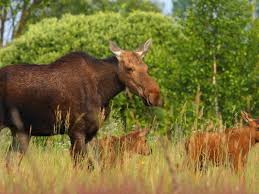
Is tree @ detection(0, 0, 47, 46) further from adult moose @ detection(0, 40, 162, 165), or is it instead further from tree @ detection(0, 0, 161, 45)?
adult moose @ detection(0, 40, 162, 165)

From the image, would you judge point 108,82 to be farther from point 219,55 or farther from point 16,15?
point 16,15

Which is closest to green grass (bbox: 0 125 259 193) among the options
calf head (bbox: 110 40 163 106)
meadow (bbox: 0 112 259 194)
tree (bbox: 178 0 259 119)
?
meadow (bbox: 0 112 259 194)

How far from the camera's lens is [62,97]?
9.48 m

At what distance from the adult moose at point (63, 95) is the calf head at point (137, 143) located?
3.14ft

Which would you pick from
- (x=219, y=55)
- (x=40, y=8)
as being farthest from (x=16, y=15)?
(x=219, y=55)

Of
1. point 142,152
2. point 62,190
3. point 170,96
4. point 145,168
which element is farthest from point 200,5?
point 62,190

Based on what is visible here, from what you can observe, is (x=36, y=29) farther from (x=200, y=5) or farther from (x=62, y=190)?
(x=62, y=190)

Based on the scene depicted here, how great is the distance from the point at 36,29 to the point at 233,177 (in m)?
13.5

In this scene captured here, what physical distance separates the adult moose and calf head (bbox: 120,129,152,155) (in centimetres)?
96

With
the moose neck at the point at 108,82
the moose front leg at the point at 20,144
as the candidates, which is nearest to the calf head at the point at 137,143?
the moose neck at the point at 108,82

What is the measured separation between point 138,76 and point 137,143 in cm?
142

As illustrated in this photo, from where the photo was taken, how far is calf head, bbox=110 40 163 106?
30.7ft

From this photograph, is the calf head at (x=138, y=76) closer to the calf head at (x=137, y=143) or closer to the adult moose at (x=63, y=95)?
the adult moose at (x=63, y=95)

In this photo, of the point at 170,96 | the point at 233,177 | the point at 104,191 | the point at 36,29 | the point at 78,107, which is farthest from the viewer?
the point at 36,29
